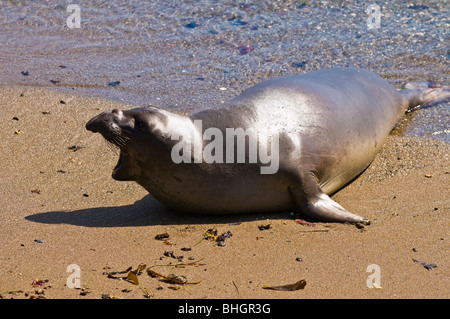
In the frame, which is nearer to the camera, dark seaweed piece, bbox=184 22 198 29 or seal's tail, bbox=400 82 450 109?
seal's tail, bbox=400 82 450 109

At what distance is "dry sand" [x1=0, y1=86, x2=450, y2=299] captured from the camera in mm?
3449

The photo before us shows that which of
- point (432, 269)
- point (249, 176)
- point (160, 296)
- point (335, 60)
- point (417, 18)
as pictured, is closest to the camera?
point (160, 296)

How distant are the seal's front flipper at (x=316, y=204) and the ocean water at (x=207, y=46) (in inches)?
75.6

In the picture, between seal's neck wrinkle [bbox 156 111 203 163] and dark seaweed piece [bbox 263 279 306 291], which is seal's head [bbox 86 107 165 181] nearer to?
seal's neck wrinkle [bbox 156 111 203 163]

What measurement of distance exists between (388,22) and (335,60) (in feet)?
5.08

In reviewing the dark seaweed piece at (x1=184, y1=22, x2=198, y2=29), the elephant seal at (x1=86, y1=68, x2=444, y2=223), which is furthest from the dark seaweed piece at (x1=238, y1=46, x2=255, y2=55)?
the elephant seal at (x1=86, y1=68, x2=444, y2=223)

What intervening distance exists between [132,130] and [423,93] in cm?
353

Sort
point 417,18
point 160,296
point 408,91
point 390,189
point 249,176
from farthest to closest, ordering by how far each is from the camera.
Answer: point 417,18
point 408,91
point 390,189
point 249,176
point 160,296

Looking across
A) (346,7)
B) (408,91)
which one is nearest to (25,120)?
(408,91)

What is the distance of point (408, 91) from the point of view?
652 centimetres

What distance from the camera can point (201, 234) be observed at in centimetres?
414

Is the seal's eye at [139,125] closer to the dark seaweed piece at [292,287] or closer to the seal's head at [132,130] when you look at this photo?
the seal's head at [132,130]

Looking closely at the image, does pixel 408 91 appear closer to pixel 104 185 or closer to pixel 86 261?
pixel 104 185

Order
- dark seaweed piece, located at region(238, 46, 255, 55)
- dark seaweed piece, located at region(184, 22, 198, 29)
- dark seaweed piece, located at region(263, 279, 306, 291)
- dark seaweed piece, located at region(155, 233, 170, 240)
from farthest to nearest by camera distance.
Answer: dark seaweed piece, located at region(184, 22, 198, 29)
dark seaweed piece, located at region(238, 46, 255, 55)
dark seaweed piece, located at region(155, 233, 170, 240)
dark seaweed piece, located at region(263, 279, 306, 291)
